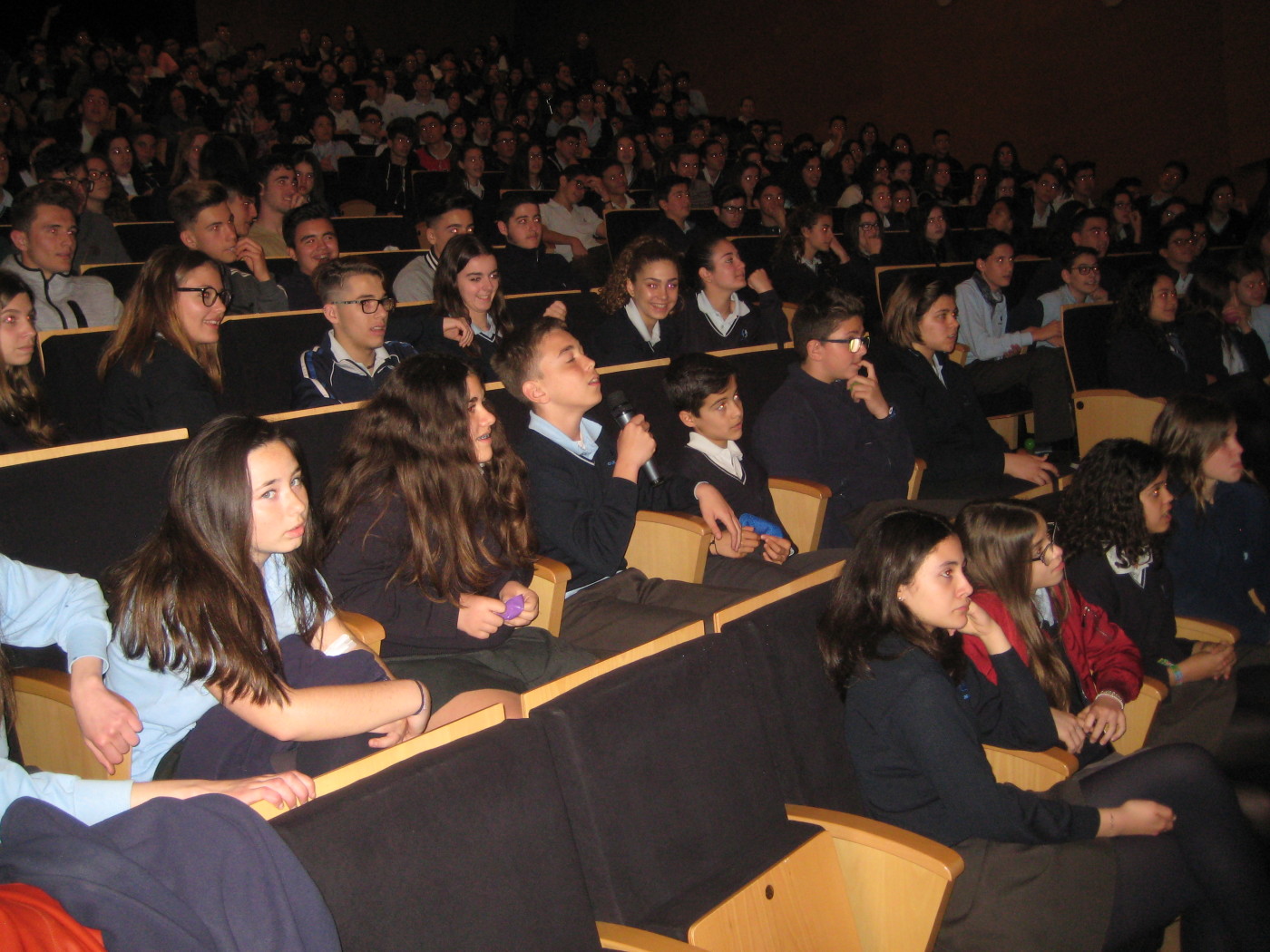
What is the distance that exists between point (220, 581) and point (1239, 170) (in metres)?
8.94

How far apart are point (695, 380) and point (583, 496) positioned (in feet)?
1.90

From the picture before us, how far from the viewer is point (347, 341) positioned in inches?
112

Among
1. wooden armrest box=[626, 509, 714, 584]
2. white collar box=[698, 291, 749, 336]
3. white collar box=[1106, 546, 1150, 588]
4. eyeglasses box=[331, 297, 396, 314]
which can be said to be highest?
eyeglasses box=[331, 297, 396, 314]

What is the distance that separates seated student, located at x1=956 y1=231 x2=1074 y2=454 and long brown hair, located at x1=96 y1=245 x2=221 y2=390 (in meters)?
3.02

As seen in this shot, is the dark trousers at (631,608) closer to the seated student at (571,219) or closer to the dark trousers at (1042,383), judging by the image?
the dark trousers at (1042,383)

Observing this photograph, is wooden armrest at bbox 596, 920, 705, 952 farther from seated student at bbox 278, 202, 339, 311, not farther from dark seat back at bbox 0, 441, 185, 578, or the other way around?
seated student at bbox 278, 202, 339, 311

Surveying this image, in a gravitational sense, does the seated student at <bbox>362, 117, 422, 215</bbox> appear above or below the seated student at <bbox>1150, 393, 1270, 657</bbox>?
above

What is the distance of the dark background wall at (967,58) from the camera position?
25.5ft

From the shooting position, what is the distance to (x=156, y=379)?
93.4 inches

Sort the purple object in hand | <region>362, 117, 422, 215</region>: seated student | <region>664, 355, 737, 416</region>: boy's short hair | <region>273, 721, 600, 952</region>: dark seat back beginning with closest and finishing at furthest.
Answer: <region>273, 721, 600, 952</region>: dark seat back → the purple object in hand → <region>664, 355, 737, 416</region>: boy's short hair → <region>362, 117, 422, 215</region>: seated student

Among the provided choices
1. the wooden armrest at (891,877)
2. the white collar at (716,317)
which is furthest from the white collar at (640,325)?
the wooden armrest at (891,877)

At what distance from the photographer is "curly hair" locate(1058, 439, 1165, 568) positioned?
85.7 inches

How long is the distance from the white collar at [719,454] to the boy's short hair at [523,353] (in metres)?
0.55

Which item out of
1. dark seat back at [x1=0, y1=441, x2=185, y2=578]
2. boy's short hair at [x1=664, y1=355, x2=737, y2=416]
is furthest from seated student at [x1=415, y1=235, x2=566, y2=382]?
dark seat back at [x1=0, y1=441, x2=185, y2=578]
